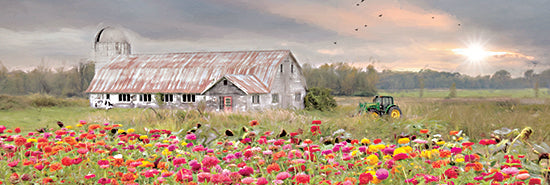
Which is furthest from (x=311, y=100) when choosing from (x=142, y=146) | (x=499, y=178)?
(x=499, y=178)

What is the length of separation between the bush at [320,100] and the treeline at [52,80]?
26751mm

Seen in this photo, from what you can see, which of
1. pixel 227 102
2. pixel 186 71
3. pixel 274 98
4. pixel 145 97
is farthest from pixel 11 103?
pixel 274 98

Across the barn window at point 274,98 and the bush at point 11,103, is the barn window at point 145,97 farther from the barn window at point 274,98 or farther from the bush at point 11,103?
the barn window at point 274,98

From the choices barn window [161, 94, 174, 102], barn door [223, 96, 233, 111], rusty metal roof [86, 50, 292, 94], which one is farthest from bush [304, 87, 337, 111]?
barn window [161, 94, 174, 102]

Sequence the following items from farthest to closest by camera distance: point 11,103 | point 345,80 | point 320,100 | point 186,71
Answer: point 345,80 < point 320,100 < point 186,71 < point 11,103

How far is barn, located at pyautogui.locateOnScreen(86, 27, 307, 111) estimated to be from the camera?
2497 centimetres

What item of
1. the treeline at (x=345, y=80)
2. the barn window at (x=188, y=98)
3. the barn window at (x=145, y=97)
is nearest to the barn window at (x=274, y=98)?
the barn window at (x=188, y=98)

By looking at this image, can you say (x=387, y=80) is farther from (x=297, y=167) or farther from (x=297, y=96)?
(x=297, y=167)

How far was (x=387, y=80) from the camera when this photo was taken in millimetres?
56688

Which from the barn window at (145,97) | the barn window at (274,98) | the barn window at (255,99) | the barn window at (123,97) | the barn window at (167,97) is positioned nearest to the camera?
the barn window at (255,99)

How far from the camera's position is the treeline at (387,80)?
49.2 meters

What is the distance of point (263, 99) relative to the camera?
2562 cm

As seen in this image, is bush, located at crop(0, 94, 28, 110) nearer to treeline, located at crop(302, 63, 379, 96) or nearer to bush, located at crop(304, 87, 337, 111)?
bush, located at crop(304, 87, 337, 111)

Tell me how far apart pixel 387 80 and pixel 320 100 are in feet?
94.9
